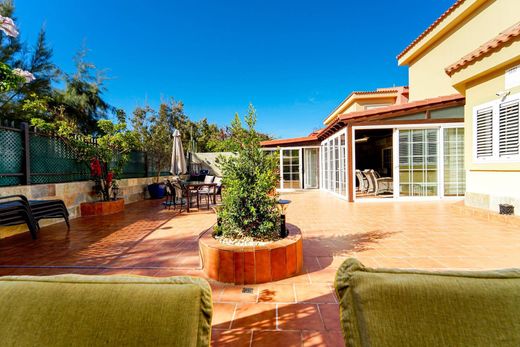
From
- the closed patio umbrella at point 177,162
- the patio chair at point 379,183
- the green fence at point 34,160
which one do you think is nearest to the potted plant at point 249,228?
the green fence at point 34,160

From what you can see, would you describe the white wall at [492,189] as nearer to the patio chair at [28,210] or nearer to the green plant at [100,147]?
the patio chair at [28,210]

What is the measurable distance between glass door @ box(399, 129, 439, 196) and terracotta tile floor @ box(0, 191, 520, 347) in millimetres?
1561

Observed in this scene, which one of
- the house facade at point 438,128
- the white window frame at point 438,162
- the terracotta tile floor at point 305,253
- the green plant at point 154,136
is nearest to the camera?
the terracotta tile floor at point 305,253

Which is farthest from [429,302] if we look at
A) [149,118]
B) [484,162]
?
[149,118]

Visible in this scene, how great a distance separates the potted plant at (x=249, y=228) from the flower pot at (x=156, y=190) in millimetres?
8006

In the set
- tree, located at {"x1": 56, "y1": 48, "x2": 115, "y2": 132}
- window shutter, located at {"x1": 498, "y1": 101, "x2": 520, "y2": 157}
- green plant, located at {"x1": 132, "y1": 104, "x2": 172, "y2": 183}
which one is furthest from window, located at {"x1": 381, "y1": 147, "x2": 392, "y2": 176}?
tree, located at {"x1": 56, "y1": 48, "x2": 115, "y2": 132}

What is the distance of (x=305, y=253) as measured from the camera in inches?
149

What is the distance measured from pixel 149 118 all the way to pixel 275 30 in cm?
982

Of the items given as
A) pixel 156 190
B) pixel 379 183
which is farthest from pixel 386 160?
pixel 156 190

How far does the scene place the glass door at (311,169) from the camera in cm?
1362

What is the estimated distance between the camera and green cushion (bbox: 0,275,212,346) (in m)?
0.79

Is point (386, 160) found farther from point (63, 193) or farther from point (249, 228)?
point (63, 193)

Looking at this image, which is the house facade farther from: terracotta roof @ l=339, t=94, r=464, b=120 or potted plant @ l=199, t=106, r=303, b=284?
potted plant @ l=199, t=106, r=303, b=284

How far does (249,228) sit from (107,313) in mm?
2384
